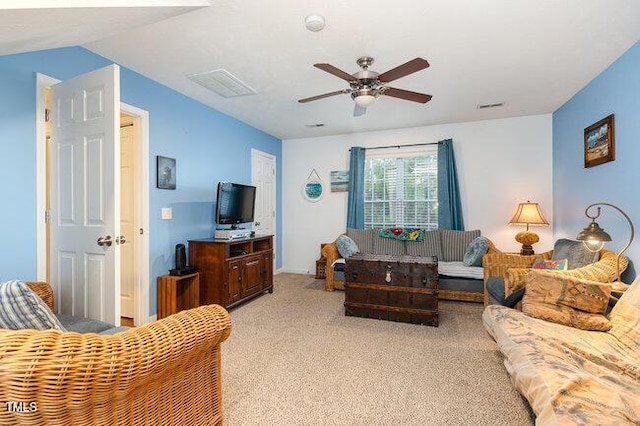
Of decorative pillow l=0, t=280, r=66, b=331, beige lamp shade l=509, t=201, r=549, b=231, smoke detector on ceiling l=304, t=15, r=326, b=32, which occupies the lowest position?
decorative pillow l=0, t=280, r=66, b=331

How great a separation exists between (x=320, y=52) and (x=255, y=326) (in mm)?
2604

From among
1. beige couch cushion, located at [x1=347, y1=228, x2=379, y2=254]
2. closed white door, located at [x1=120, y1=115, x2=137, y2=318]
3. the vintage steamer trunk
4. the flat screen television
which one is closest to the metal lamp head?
the vintage steamer trunk

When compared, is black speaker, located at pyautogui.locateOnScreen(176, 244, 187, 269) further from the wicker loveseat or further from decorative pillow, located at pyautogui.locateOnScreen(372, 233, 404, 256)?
decorative pillow, located at pyautogui.locateOnScreen(372, 233, 404, 256)

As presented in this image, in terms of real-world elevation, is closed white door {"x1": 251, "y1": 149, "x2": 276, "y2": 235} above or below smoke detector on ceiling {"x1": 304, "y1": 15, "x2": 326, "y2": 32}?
below

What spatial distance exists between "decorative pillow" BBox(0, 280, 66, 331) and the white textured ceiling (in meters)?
1.34

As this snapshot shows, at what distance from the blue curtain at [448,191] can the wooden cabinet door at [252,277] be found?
9.13ft

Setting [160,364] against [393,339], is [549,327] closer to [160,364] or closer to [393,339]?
[393,339]

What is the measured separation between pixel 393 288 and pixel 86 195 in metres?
2.74

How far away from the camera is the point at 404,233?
470 cm

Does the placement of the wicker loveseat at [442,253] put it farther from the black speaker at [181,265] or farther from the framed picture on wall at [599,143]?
the black speaker at [181,265]

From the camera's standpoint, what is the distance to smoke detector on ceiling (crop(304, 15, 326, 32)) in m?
2.13

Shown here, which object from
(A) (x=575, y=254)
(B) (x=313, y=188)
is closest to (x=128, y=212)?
(B) (x=313, y=188)

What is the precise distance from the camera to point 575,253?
2912mm

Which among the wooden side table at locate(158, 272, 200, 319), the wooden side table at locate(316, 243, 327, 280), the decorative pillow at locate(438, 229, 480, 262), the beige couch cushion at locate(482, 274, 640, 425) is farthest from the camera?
the wooden side table at locate(316, 243, 327, 280)
